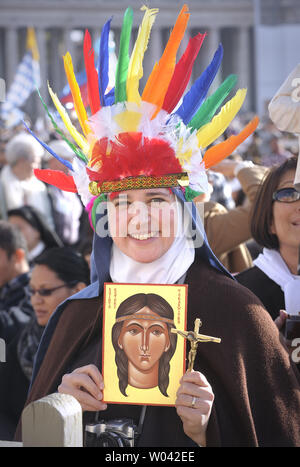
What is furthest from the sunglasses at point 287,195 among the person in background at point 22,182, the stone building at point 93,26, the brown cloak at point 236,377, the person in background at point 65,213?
the stone building at point 93,26

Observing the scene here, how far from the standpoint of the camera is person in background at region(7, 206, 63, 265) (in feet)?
20.2

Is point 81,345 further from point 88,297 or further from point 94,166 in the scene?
point 94,166

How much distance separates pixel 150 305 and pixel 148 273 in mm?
316

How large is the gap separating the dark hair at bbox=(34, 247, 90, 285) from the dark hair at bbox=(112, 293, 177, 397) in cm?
211

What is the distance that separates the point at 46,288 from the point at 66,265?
0.59ft

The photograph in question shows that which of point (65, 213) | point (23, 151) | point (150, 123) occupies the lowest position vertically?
point (65, 213)

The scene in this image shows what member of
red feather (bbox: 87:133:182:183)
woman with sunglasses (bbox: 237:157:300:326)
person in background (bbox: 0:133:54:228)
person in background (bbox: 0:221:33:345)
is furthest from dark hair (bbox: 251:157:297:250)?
person in background (bbox: 0:133:54:228)

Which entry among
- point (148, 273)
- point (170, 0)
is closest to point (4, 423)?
point (148, 273)

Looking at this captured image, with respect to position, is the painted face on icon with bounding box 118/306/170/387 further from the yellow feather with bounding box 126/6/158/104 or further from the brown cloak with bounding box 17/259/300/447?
the yellow feather with bounding box 126/6/158/104

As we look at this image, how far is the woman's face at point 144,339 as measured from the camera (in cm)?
224

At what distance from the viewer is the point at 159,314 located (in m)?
2.24

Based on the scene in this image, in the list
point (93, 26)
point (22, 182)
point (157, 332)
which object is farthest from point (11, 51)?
point (157, 332)

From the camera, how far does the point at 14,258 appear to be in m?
5.38

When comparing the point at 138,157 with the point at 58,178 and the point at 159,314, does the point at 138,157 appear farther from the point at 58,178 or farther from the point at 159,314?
the point at 159,314
